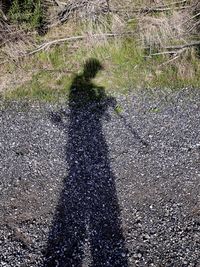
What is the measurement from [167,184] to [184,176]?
476 mm

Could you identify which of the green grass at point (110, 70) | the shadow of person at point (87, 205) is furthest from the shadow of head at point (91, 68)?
the shadow of person at point (87, 205)

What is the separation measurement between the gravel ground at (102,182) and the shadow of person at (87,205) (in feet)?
Result: 0.06

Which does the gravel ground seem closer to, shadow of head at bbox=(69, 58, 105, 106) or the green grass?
shadow of head at bbox=(69, 58, 105, 106)

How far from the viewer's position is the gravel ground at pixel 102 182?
276 inches

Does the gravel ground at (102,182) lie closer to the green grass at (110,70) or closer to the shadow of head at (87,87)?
the shadow of head at (87,87)

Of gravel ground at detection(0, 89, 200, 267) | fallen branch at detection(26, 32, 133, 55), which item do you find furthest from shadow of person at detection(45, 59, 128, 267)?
fallen branch at detection(26, 32, 133, 55)

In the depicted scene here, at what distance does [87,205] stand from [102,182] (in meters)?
0.80

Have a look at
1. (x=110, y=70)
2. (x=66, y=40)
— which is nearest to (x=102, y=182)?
(x=110, y=70)

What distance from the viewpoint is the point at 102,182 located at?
862 cm

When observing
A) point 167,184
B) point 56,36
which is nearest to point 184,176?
point 167,184

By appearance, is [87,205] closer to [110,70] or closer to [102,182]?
[102,182]

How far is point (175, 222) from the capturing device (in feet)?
24.7

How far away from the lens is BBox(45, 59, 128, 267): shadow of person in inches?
272

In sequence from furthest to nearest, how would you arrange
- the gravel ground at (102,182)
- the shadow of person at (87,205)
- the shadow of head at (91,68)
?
the shadow of head at (91,68) → the gravel ground at (102,182) → the shadow of person at (87,205)
